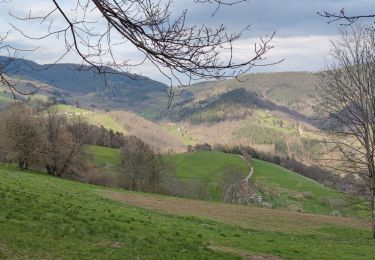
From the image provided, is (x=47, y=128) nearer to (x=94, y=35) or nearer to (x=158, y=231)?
(x=158, y=231)

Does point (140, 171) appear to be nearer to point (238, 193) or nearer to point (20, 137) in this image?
point (20, 137)

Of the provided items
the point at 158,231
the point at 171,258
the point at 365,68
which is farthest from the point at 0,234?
the point at 365,68

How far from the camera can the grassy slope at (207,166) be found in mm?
137375

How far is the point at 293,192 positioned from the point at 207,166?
115 feet

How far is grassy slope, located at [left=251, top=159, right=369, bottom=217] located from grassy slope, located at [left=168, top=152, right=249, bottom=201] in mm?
7643

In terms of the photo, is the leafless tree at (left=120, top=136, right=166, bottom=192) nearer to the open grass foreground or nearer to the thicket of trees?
the thicket of trees

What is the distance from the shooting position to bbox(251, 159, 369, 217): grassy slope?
115 meters

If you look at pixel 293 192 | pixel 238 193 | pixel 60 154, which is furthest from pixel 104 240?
pixel 293 192

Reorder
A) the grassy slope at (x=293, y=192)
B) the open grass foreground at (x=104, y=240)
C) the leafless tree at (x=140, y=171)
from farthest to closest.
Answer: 1. the grassy slope at (x=293, y=192)
2. the leafless tree at (x=140, y=171)
3. the open grass foreground at (x=104, y=240)

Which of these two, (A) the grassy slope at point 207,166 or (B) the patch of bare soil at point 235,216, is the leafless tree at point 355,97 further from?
(A) the grassy slope at point 207,166

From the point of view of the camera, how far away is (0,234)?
42.4 ft

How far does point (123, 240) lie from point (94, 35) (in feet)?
32.3

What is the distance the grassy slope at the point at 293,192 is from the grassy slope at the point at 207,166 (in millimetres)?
7643

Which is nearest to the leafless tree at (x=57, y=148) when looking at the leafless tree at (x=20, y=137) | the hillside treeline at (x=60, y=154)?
the hillside treeline at (x=60, y=154)
